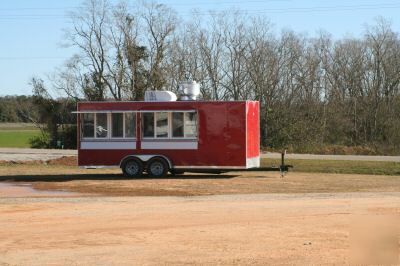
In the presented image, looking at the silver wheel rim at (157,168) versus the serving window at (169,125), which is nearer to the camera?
the serving window at (169,125)

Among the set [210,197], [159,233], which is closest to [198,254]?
[159,233]

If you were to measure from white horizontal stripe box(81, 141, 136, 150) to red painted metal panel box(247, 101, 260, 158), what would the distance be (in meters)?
4.28

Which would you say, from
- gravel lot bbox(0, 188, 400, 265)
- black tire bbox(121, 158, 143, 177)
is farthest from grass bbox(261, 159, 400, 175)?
gravel lot bbox(0, 188, 400, 265)

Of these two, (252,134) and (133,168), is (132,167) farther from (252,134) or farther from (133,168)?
(252,134)

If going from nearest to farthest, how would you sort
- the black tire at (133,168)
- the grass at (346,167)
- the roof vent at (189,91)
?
the black tire at (133,168) → the roof vent at (189,91) → the grass at (346,167)

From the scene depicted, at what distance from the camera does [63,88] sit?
55.4 m

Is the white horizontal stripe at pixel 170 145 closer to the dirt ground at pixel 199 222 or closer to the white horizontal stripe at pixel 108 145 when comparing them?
the white horizontal stripe at pixel 108 145

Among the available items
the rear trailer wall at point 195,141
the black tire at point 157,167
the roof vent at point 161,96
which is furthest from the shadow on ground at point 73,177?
the roof vent at point 161,96

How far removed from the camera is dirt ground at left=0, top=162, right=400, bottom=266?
925 cm

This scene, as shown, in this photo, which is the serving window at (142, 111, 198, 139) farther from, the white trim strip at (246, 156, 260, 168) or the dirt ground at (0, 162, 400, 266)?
the white trim strip at (246, 156, 260, 168)

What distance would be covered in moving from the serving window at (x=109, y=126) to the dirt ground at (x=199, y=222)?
6.93 feet

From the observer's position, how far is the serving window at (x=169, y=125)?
75.6ft

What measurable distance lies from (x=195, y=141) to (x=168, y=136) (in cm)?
104

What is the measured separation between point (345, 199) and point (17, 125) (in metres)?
72.9
